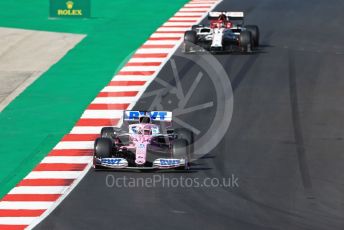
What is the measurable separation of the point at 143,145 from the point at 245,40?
12.3 metres

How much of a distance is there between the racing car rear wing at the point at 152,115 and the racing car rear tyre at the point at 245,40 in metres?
10.7

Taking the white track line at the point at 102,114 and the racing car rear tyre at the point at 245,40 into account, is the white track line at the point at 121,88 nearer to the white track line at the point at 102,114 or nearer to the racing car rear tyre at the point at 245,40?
the white track line at the point at 102,114

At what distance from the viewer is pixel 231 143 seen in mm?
26984

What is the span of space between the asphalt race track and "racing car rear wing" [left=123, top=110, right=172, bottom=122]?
59.1 inches

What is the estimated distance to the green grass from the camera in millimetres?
27391

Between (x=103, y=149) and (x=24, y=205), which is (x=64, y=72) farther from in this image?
(x=24, y=205)

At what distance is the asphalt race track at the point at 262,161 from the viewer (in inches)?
842

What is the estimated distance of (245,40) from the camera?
119 feet

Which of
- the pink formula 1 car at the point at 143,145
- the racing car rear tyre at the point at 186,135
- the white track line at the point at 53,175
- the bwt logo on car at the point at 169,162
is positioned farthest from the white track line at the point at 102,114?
the bwt logo on car at the point at 169,162

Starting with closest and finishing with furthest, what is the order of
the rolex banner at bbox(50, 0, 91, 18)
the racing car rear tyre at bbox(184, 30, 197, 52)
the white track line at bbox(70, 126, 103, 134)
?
the white track line at bbox(70, 126, 103, 134)
the racing car rear tyre at bbox(184, 30, 197, 52)
the rolex banner at bbox(50, 0, 91, 18)

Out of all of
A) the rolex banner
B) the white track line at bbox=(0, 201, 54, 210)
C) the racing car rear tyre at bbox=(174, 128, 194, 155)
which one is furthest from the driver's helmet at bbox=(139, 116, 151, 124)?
the rolex banner

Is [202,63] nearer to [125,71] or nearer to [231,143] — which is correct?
[125,71]

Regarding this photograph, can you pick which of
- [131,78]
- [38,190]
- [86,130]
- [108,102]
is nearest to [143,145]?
[38,190]

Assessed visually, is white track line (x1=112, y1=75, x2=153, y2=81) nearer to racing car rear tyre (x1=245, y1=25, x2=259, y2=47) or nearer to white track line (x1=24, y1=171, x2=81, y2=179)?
racing car rear tyre (x1=245, y1=25, x2=259, y2=47)
